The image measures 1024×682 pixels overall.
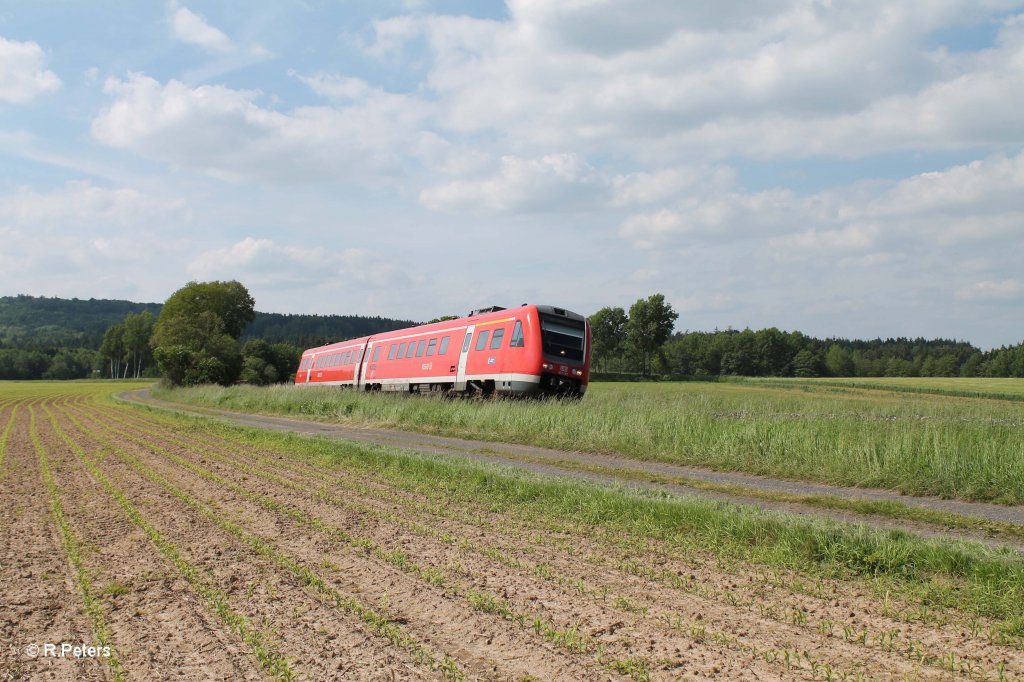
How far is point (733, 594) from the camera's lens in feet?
15.6

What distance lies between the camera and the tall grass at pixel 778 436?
908 centimetres

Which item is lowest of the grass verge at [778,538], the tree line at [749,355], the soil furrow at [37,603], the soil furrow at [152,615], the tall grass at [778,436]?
the soil furrow at [37,603]

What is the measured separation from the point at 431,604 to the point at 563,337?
670 inches

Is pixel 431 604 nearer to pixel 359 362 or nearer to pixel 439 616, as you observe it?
pixel 439 616

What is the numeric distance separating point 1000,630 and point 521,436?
41.3 feet

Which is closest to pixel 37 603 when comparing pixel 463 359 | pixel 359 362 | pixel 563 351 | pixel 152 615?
pixel 152 615

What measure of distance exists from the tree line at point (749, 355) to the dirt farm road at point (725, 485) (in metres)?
70.8

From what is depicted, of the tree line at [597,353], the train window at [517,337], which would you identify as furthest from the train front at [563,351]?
the tree line at [597,353]

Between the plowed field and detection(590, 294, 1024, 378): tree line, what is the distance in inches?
3079

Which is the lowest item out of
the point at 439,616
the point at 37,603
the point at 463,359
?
the point at 37,603

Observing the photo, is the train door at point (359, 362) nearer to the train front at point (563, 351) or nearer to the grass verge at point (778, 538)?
the train front at point (563, 351)

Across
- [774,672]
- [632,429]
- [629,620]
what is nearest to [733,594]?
[629,620]

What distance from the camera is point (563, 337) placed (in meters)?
21.4

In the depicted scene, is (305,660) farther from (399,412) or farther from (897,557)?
(399,412)
